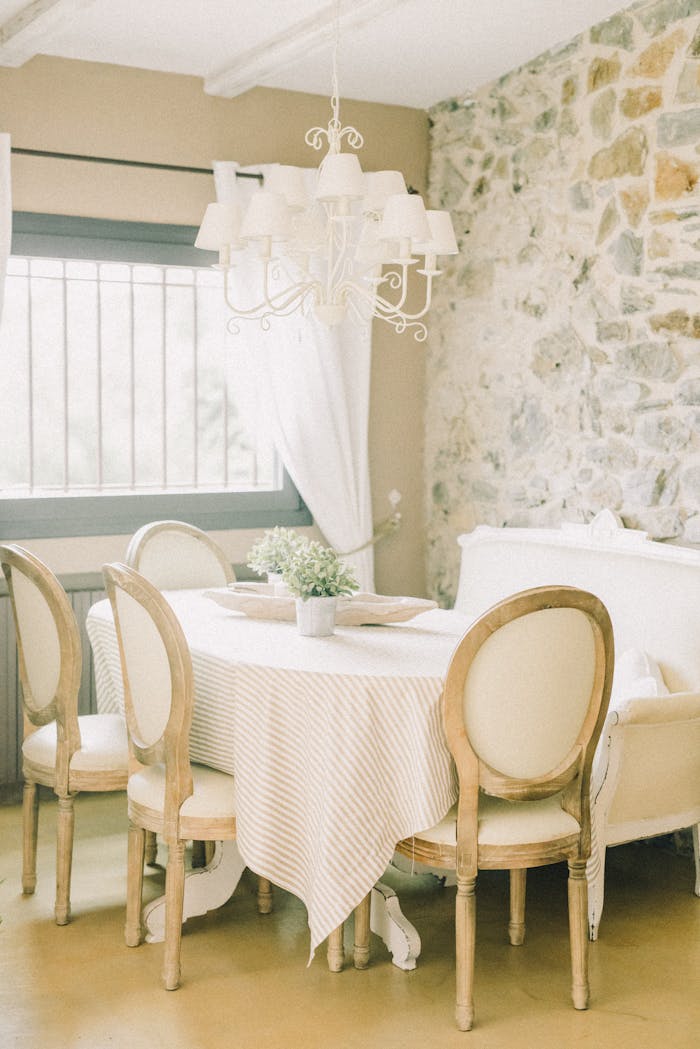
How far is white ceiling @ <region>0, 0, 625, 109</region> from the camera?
3791 millimetres

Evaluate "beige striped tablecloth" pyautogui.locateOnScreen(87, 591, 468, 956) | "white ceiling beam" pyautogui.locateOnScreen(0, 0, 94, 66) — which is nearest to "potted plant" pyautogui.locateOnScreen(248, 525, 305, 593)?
"beige striped tablecloth" pyautogui.locateOnScreen(87, 591, 468, 956)

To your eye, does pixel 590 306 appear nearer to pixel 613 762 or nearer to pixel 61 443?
pixel 613 762

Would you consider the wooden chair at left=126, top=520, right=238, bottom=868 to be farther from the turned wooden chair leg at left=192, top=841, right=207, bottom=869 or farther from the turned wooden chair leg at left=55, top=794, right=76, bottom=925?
the turned wooden chair leg at left=55, top=794, right=76, bottom=925

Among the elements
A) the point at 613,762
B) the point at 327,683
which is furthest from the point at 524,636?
the point at 613,762

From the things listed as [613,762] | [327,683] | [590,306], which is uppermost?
[590,306]

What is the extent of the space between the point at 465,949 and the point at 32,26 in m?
3.11

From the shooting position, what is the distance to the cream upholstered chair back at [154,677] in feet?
9.06

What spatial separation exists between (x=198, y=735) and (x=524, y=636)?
3.16ft

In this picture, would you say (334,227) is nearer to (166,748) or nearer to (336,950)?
(166,748)

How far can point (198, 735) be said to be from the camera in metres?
3.00

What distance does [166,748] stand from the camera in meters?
2.81

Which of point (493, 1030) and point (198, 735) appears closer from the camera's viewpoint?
point (493, 1030)

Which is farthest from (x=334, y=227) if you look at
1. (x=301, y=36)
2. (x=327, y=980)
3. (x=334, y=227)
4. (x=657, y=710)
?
(x=327, y=980)

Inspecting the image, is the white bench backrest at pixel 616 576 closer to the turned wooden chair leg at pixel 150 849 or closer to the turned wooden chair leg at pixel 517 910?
the turned wooden chair leg at pixel 517 910
